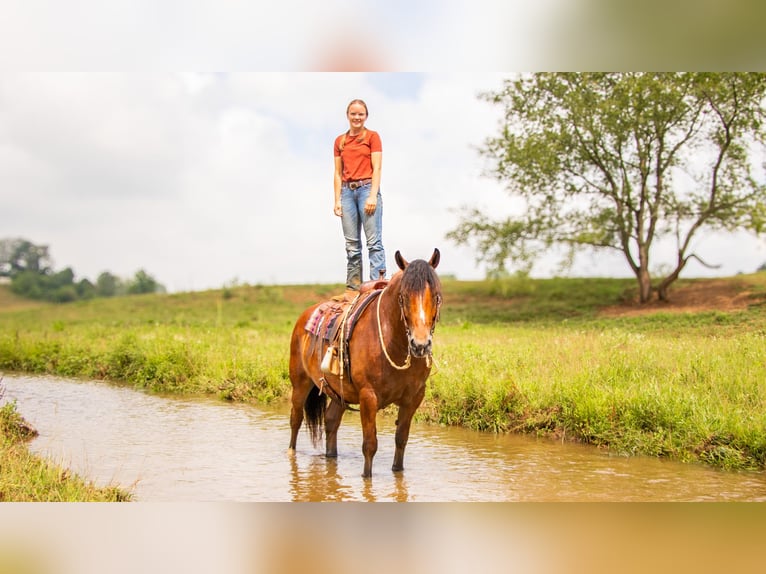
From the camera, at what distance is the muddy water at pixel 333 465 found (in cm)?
712

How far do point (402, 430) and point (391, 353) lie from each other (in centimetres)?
99

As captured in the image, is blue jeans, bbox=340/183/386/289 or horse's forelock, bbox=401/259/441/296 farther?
blue jeans, bbox=340/183/386/289

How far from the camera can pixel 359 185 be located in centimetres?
802

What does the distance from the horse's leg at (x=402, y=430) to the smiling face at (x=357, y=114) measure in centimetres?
288

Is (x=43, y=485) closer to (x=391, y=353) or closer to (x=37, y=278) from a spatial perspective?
(x=391, y=353)

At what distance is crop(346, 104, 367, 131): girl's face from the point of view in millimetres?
7926

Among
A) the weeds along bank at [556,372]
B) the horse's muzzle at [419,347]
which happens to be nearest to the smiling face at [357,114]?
the horse's muzzle at [419,347]

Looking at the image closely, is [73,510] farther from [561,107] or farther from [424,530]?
[561,107]

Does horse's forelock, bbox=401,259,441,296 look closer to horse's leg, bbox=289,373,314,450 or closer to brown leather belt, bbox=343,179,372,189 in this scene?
brown leather belt, bbox=343,179,372,189

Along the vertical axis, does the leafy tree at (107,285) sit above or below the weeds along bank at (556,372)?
above

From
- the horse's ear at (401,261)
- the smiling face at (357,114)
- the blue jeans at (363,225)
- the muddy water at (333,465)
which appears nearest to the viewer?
the horse's ear at (401,261)

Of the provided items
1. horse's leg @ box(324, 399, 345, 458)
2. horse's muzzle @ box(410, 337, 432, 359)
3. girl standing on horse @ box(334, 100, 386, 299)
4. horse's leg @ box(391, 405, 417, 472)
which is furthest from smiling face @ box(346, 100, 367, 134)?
horse's leg @ box(324, 399, 345, 458)

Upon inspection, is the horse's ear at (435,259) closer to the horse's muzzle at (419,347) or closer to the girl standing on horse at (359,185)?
the horse's muzzle at (419,347)

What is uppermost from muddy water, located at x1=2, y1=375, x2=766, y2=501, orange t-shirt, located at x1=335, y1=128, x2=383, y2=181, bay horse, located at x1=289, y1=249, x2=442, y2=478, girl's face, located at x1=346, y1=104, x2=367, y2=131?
girl's face, located at x1=346, y1=104, x2=367, y2=131
